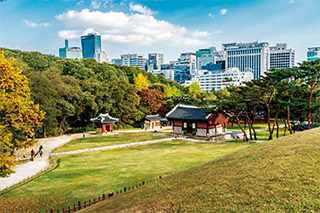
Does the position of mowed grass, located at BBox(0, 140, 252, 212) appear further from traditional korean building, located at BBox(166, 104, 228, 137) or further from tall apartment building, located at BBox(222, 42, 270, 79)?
tall apartment building, located at BBox(222, 42, 270, 79)

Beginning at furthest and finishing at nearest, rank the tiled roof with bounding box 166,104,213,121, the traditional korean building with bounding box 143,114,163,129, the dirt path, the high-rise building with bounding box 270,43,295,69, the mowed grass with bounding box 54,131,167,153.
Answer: the high-rise building with bounding box 270,43,295,69, the traditional korean building with bounding box 143,114,163,129, the tiled roof with bounding box 166,104,213,121, the mowed grass with bounding box 54,131,167,153, the dirt path

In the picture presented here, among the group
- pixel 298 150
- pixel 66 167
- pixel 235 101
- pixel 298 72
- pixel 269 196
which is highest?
pixel 298 72

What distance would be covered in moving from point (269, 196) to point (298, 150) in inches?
191

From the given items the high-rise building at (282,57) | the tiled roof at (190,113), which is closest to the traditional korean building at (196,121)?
the tiled roof at (190,113)

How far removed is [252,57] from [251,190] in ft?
654

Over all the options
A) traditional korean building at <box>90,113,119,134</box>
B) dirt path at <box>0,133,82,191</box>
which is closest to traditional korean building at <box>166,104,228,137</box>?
traditional korean building at <box>90,113,119,134</box>

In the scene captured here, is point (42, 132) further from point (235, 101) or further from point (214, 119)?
point (235, 101)

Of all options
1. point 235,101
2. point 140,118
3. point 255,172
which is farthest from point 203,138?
point 255,172

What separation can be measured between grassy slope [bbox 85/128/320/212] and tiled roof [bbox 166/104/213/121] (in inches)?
1087

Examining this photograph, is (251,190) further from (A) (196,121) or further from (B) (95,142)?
(A) (196,121)

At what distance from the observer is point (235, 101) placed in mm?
30969

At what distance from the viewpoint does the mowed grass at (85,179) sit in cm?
1328

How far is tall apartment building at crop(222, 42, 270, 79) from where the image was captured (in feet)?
606

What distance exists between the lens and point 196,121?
40531mm
